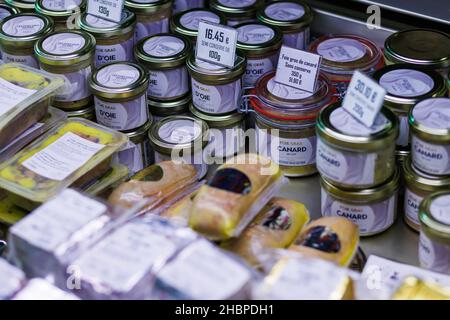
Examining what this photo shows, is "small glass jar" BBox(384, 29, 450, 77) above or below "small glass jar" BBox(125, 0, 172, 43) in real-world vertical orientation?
above

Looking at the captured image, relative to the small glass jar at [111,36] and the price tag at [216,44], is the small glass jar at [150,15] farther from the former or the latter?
the price tag at [216,44]

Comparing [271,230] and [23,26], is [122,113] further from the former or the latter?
[271,230]

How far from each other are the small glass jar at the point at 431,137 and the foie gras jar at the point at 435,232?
9 centimetres

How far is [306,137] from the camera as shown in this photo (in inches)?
80.0

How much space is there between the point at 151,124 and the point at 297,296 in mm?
1019

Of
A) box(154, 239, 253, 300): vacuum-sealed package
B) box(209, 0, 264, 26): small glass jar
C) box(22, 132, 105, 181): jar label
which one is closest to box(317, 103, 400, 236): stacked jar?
box(154, 239, 253, 300): vacuum-sealed package

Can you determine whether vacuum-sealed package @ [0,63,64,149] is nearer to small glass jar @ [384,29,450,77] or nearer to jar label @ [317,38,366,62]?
jar label @ [317,38,366,62]

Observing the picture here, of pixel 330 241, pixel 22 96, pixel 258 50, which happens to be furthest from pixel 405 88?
pixel 22 96

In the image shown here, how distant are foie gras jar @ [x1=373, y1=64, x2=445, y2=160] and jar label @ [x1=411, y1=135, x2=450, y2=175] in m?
0.12

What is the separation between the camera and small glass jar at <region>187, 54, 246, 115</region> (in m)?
2.13

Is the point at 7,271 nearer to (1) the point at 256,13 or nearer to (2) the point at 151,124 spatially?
(2) the point at 151,124

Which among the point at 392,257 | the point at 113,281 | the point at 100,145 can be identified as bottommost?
the point at 392,257

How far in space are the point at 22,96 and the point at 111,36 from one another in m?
0.41

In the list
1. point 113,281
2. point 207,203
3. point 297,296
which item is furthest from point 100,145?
point 297,296
